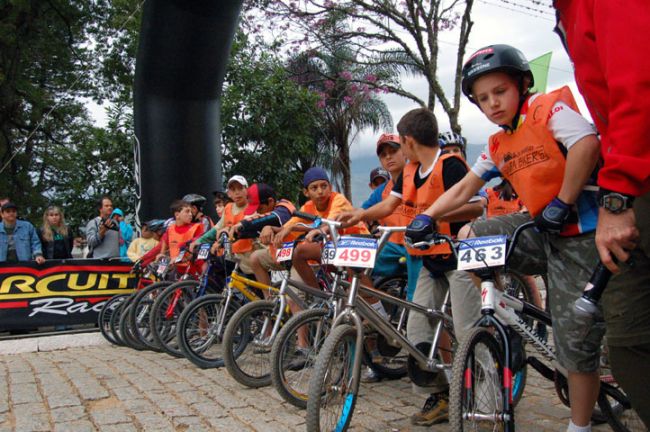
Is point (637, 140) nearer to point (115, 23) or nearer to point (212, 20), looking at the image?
point (212, 20)

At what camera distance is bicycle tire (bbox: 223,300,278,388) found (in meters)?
4.84

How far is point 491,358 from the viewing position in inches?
116

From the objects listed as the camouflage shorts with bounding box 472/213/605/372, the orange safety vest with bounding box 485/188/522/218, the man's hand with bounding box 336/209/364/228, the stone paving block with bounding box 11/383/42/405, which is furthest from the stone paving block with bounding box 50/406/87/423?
the orange safety vest with bounding box 485/188/522/218

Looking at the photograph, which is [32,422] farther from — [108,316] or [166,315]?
[108,316]

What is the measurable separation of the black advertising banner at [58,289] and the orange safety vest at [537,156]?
6.92 meters

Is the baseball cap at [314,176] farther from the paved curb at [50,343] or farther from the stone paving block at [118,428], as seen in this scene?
the paved curb at [50,343]

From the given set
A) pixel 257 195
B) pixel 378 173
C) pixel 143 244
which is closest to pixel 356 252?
pixel 257 195

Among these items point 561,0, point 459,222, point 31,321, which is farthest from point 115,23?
point 561,0

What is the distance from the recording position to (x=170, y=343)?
6625mm

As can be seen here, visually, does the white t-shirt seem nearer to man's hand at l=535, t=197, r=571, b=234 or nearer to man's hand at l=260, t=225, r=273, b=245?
man's hand at l=535, t=197, r=571, b=234

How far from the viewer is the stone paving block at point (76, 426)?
380 centimetres

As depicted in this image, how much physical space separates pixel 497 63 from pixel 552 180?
62 cm

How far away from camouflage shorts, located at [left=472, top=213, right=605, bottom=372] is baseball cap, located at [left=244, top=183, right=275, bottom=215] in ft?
12.2

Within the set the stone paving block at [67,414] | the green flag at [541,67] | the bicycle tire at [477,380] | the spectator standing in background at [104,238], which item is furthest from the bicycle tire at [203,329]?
the green flag at [541,67]
